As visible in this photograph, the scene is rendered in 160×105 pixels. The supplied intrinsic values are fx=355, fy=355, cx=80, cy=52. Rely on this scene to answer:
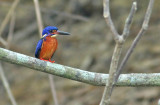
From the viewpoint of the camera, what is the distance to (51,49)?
4148 millimetres

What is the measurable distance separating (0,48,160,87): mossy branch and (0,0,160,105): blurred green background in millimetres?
3174

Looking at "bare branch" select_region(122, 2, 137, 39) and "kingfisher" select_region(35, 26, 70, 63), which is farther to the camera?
"kingfisher" select_region(35, 26, 70, 63)

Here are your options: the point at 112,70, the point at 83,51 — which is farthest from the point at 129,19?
the point at 83,51

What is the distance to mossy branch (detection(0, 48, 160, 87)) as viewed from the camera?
281cm

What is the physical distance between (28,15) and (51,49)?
196 inches

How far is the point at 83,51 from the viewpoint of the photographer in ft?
25.6

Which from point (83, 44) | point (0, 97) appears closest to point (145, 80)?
point (83, 44)

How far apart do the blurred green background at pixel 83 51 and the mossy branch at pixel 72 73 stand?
125 inches

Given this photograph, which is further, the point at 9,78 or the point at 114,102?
the point at 9,78

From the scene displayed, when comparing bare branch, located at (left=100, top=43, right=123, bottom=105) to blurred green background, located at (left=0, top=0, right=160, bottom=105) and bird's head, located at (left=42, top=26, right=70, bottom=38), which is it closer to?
bird's head, located at (left=42, top=26, right=70, bottom=38)

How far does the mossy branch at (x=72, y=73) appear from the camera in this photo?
281 cm

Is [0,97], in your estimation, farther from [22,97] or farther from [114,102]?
[114,102]

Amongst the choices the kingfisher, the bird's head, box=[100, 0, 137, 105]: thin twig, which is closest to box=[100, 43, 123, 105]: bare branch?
box=[100, 0, 137, 105]: thin twig

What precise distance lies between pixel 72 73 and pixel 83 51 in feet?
16.0
